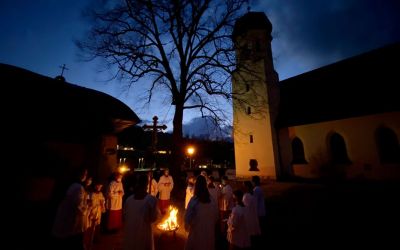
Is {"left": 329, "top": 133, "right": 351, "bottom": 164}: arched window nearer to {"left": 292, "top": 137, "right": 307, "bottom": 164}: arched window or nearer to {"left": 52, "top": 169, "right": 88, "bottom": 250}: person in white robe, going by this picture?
{"left": 292, "top": 137, "right": 307, "bottom": 164}: arched window

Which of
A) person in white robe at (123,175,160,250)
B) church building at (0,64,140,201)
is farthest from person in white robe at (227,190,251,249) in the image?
church building at (0,64,140,201)

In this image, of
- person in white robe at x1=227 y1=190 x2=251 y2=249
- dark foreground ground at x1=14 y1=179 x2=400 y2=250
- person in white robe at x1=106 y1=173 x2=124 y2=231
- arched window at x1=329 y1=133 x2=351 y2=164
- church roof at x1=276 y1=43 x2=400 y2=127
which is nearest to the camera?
person in white robe at x1=227 y1=190 x2=251 y2=249

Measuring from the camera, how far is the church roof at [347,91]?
15.0m

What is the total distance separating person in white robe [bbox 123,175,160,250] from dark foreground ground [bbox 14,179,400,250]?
6.97 feet

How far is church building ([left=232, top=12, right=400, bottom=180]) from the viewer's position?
562 inches

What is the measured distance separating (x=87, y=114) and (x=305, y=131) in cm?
1769

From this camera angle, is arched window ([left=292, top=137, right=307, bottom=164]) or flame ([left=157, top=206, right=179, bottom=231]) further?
arched window ([left=292, top=137, right=307, bottom=164])

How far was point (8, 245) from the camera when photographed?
496 centimetres

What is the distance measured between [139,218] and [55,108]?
4338 mm

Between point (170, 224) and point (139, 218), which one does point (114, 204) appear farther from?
point (139, 218)

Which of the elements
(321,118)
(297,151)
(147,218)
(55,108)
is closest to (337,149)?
(321,118)

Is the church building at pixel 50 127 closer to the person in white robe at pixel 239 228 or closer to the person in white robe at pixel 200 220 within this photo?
the person in white robe at pixel 200 220

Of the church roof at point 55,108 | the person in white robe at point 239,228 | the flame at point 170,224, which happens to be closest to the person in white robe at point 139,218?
the person in white robe at point 239,228

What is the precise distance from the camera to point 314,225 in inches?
285
